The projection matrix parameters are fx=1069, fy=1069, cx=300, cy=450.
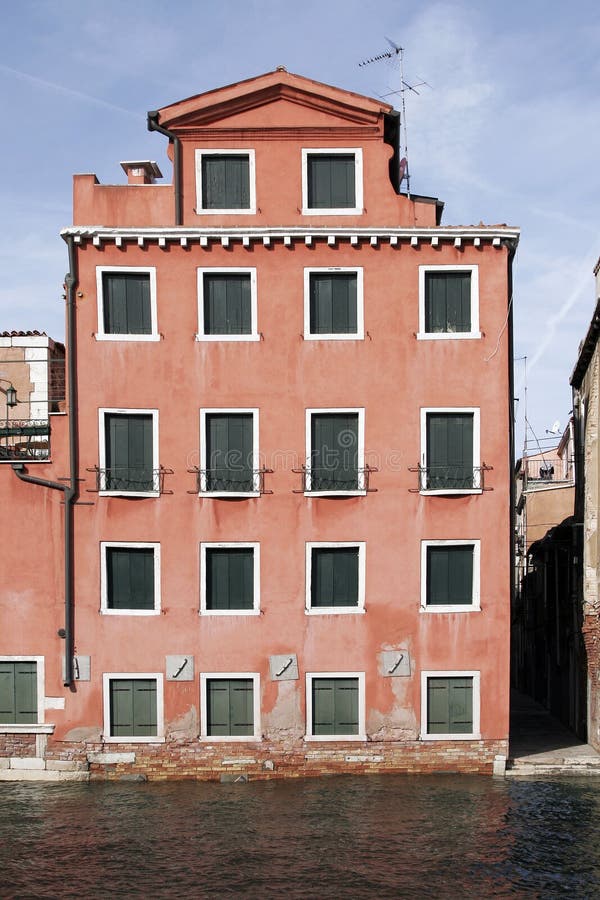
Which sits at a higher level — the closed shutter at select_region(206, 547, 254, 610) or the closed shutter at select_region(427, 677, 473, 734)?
the closed shutter at select_region(206, 547, 254, 610)

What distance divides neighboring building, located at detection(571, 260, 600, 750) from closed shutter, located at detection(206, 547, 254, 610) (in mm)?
10439

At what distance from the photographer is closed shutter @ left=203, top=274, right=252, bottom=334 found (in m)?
29.4

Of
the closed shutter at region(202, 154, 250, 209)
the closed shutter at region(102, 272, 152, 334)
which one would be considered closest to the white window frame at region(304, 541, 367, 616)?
the closed shutter at region(102, 272, 152, 334)

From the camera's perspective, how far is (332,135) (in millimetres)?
29547

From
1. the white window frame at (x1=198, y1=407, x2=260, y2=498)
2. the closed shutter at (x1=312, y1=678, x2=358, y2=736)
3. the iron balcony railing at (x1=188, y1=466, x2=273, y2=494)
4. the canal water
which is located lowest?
the canal water

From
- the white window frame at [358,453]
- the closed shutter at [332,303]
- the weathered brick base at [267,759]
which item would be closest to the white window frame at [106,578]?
the weathered brick base at [267,759]

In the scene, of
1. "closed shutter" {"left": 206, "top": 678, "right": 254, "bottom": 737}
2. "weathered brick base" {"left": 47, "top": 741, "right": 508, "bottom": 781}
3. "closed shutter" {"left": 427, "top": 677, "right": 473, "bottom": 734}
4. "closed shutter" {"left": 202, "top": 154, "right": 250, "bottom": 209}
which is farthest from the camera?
"closed shutter" {"left": 202, "top": 154, "right": 250, "bottom": 209}

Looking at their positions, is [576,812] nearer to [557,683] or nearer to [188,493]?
[188,493]

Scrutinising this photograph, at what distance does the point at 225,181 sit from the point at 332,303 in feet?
14.9

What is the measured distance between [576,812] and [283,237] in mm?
16292

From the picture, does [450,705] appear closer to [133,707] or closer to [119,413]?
[133,707]

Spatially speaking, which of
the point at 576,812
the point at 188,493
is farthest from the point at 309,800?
the point at 188,493

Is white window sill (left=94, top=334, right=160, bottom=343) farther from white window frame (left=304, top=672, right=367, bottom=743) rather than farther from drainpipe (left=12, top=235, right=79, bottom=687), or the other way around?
white window frame (left=304, top=672, right=367, bottom=743)

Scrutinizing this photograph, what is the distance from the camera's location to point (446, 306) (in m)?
29.5
